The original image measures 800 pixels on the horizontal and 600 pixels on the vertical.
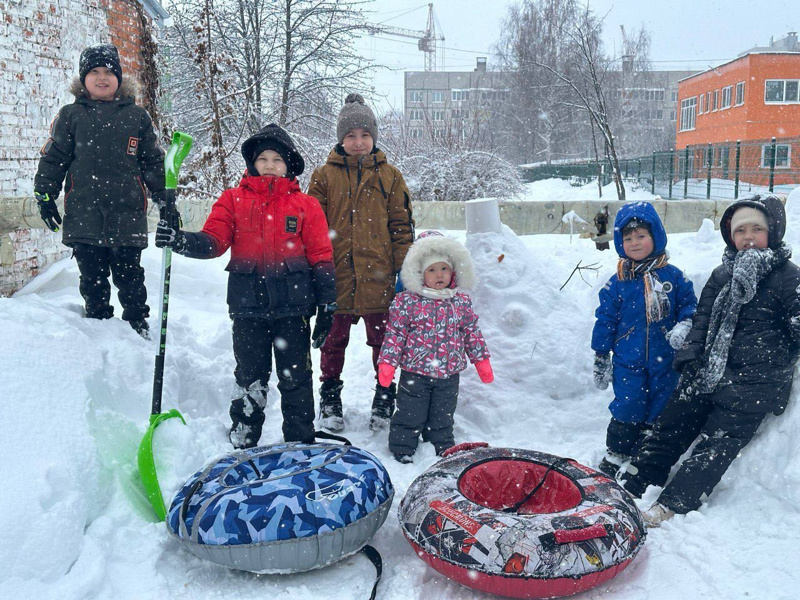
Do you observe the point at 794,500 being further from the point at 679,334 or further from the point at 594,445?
the point at 594,445

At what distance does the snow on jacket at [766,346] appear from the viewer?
10.1 ft

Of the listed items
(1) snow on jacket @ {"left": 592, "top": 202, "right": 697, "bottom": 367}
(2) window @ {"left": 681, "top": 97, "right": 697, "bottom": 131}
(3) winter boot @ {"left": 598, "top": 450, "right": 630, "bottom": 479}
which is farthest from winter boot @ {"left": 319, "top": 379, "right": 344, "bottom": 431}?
(2) window @ {"left": 681, "top": 97, "right": 697, "bottom": 131}

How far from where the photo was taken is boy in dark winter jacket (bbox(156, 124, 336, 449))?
3566 millimetres

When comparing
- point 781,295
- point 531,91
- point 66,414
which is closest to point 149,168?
point 66,414

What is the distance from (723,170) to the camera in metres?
16.9

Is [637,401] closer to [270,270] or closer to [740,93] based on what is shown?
[270,270]

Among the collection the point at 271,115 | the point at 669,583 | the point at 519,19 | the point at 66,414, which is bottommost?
the point at 669,583

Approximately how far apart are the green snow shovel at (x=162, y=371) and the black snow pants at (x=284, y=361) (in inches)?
16.6

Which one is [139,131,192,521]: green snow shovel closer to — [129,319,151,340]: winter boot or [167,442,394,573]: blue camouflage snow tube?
[167,442,394,573]: blue camouflage snow tube

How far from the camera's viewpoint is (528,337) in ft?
15.9

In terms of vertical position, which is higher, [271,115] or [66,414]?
[271,115]

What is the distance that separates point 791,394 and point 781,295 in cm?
53

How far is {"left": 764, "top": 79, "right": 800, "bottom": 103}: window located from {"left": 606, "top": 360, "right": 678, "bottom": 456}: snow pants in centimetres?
2726

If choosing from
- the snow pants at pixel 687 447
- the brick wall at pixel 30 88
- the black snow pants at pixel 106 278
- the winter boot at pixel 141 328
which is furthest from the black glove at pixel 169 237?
the brick wall at pixel 30 88
